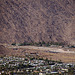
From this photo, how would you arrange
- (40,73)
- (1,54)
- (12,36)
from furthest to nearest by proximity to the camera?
(12,36) → (1,54) → (40,73)

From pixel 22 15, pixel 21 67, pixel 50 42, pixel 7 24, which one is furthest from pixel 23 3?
pixel 21 67

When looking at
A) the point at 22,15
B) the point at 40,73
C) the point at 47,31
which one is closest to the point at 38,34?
the point at 47,31

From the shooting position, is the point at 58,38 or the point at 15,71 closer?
the point at 15,71

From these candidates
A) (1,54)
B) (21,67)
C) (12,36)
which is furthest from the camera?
(12,36)

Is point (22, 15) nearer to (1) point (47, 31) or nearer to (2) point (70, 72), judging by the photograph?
(1) point (47, 31)

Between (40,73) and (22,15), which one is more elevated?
(22,15)

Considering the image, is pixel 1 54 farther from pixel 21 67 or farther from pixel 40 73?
pixel 40 73
